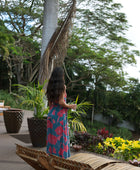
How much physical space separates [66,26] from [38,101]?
2.54m

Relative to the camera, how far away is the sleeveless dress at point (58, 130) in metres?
2.92

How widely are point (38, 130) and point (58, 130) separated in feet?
4.99

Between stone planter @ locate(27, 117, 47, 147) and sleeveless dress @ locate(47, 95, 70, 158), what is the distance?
1388 millimetres

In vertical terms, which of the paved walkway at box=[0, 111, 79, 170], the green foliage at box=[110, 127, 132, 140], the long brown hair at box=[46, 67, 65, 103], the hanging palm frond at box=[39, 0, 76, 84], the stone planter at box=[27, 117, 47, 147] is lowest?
the green foliage at box=[110, 127, 132, 140]

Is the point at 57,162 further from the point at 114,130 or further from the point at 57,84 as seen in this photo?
the point at 114,130

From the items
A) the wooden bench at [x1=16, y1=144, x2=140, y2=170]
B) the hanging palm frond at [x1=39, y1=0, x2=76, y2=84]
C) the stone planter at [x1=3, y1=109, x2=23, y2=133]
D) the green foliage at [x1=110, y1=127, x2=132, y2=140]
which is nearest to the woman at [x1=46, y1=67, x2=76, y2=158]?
the wooden bench at [x1=16, y1=144, x2=140, y2=170]

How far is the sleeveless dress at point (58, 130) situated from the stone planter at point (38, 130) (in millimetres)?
1388

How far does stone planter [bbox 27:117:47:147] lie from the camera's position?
14.2ft

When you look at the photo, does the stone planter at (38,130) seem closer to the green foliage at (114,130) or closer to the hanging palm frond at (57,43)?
the hanging palm frond at (57,43)

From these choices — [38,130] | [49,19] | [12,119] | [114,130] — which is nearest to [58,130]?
[38,130]

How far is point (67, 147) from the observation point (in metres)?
2.99

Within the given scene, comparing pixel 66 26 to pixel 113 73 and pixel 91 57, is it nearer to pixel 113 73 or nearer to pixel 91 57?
pixel 91 57

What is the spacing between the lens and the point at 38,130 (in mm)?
4340

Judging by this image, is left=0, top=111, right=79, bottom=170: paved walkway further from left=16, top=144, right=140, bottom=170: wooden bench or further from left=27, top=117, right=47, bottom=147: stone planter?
left=16, top=144, right=140, bottom=170: wooden bench
